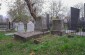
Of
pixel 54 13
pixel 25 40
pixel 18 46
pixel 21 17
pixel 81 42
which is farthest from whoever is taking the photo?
pixel 54 13

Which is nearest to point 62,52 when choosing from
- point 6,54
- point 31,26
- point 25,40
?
point 6,54

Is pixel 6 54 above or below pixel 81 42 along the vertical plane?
below

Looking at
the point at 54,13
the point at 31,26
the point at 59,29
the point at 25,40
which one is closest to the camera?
the point at 25,40

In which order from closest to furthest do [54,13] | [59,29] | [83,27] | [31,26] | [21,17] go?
[83,27], [59,29], [31,26], [21,17], [54,13]

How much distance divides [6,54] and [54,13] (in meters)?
43.4

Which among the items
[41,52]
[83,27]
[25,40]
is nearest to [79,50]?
[41,52]

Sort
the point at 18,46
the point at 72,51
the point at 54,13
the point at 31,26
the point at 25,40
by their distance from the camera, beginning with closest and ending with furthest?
the point at 72,51, the point at 18,46, the point at 25,40, the point at 31,26, the point at 54,13

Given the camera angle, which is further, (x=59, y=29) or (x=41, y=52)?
(x=59, y=29)

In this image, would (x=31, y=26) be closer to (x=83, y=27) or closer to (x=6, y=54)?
(x=83, y=27)

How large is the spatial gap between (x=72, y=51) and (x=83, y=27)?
474 centimetres

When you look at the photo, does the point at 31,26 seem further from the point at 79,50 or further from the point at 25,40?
the point at 79,50

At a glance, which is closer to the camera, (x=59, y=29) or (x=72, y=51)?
(x=72, y=51)

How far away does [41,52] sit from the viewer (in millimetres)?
6938

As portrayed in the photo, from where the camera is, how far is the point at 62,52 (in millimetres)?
6551
